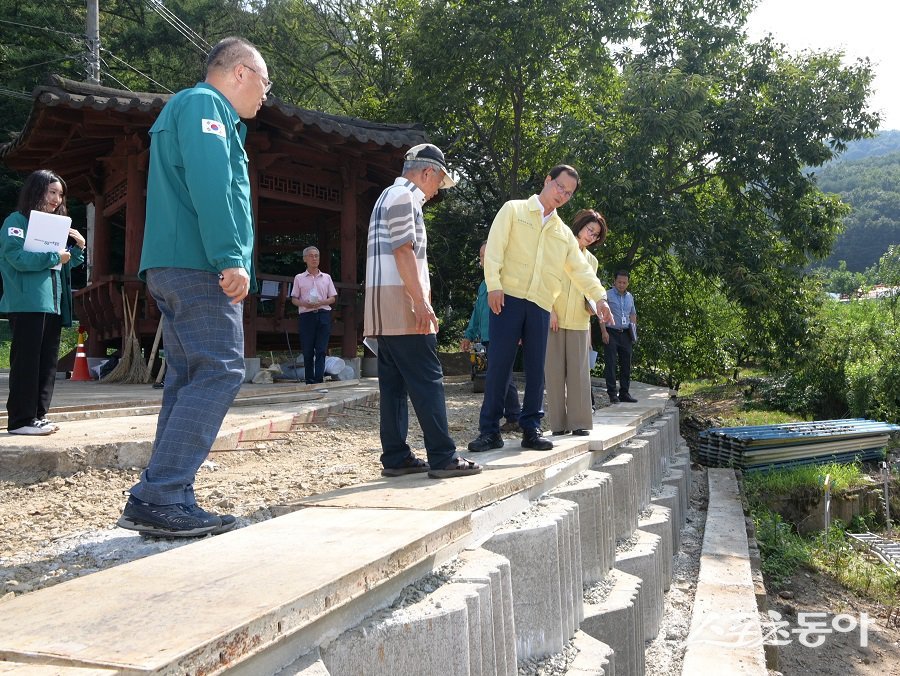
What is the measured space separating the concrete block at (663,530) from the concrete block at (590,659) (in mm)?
2018

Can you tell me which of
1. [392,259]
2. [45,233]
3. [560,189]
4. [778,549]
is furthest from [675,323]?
[45,233]

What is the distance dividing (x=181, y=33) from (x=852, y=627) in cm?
→ 1901

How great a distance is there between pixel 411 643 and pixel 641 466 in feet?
13.6

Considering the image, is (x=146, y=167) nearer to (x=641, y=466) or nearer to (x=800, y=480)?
(x=641, y=466)

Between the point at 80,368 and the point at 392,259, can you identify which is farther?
the point at 80,368

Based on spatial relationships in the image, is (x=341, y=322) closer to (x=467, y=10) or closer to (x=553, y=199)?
(x=467, y=10)

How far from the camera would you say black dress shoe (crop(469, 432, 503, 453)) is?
14.9 feet

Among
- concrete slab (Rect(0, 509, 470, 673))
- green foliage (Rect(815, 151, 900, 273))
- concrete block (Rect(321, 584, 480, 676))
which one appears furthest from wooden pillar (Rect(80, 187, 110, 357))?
green foliage (Rect(815, 151, 900, 273))

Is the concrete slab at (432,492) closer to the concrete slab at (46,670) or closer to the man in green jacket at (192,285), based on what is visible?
the man in green jacket at (192,285)

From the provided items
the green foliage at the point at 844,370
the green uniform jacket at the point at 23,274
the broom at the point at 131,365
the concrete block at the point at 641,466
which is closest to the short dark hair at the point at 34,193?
the green uniform jacket at the point at 23,274

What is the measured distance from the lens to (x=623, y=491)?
15.9 ft

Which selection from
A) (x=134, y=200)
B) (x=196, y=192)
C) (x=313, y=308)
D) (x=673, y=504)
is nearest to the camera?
(x=196, y=192)

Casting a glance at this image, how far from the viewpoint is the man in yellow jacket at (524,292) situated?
458 cm

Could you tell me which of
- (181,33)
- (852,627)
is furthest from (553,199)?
(181,33)
